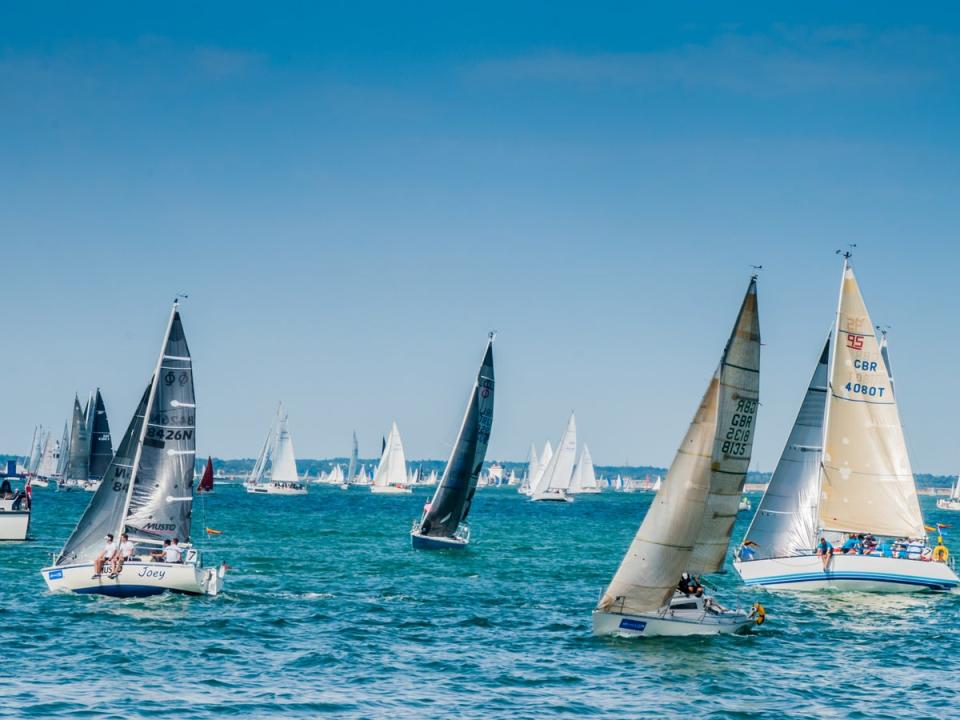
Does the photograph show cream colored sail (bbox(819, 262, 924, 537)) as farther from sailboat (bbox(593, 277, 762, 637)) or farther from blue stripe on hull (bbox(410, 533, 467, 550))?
blue stripe on hull (bbox(410, 533, 467, 550))

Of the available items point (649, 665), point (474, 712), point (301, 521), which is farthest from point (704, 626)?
point (301, 521)

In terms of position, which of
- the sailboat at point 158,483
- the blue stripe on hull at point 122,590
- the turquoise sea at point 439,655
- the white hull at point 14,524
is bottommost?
the turquoise sea at point 439,655

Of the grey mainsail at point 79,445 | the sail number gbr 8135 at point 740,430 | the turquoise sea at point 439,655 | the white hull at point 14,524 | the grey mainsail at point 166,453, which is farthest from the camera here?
the grey mainsail at point 79,445

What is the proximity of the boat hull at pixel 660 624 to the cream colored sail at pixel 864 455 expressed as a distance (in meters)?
16.1

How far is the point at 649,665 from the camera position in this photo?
32188mm

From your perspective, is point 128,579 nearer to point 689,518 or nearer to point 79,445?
point 689,518

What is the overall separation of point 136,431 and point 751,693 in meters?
22.7

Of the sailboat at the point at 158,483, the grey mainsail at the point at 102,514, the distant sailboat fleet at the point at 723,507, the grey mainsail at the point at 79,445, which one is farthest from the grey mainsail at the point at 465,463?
the grey mainsail at the point at 79,445

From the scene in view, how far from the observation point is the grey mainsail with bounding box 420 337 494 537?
6788 cm

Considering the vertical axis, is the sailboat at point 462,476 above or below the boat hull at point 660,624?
above

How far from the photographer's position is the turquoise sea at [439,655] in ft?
90.9

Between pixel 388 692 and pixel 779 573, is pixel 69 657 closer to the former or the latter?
pixel 388 692

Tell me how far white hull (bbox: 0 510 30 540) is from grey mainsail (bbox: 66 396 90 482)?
7912cm

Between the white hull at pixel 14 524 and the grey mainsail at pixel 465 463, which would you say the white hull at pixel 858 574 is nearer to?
the grey mainsail at pixel 465 463
